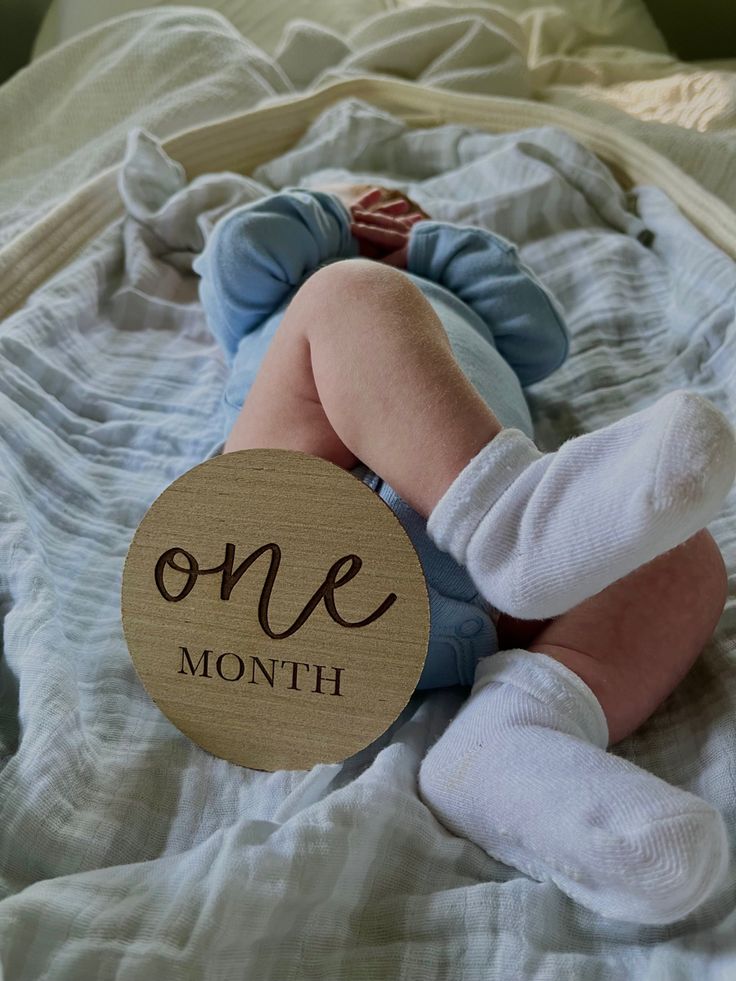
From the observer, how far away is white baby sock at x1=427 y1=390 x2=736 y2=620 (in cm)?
50

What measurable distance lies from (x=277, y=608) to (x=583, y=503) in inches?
8.5

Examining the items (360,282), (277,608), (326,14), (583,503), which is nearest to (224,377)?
(360,282)

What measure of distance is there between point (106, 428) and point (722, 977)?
2.56 feet

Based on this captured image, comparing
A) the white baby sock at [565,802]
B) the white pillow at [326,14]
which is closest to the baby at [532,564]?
the white baby sock at [565,802]

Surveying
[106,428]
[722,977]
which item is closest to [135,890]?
[722,977]

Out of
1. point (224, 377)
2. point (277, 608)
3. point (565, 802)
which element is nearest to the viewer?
point (565, 802)

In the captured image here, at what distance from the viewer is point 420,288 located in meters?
0.88

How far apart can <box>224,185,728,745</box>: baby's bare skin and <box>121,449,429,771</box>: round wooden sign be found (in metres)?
0.05

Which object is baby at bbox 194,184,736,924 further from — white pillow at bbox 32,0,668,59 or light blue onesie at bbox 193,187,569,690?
white pillow at bbox 32,0,668,59

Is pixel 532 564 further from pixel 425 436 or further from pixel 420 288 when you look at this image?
pixel 420 288

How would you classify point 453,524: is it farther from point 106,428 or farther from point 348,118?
point 348,118

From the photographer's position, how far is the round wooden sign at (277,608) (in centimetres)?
60

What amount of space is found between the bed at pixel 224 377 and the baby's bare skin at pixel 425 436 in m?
0.03

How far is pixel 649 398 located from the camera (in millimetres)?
1045
